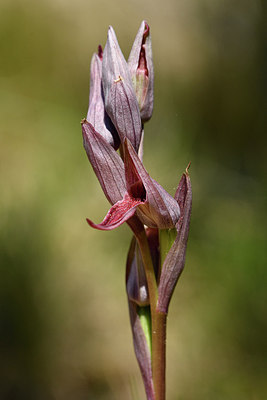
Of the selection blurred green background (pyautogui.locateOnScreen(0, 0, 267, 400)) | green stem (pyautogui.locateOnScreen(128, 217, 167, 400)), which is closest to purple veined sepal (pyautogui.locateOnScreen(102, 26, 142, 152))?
green stem (pyautogui.locateOnScreen(128, 217, 167, 400))

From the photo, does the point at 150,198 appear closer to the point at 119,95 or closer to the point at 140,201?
the point at 140,201

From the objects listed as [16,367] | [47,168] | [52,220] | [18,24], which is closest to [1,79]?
[18,24]

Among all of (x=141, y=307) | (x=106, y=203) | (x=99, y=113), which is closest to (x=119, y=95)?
(x=99, y=113)

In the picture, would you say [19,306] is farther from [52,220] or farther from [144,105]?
[144,105]

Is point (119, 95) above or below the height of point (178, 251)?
above

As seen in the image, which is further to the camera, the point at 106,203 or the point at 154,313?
the point at 106,203

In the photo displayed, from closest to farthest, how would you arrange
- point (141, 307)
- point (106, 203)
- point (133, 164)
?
point (133, 164)
point (141, 307)
point (106, 203)

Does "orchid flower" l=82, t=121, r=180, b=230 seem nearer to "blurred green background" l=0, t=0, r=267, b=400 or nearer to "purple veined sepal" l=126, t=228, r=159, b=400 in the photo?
"purple veined sepal" l=126, t=228, r=159, b=400

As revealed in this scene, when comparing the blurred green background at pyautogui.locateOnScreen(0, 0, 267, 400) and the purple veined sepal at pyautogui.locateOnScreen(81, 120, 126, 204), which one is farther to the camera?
the blurred green background at pyautogui.locateOnScreen(0, 0, 267, 400)
